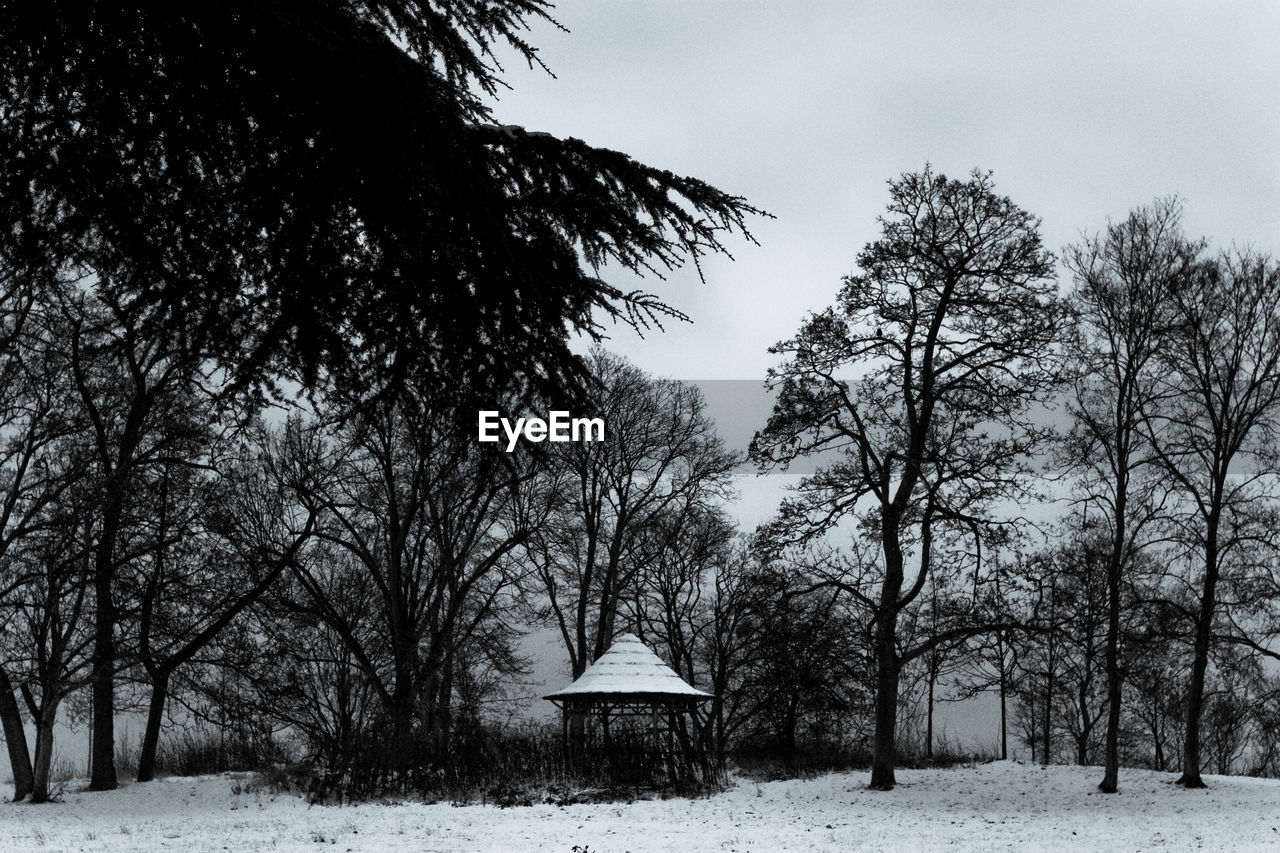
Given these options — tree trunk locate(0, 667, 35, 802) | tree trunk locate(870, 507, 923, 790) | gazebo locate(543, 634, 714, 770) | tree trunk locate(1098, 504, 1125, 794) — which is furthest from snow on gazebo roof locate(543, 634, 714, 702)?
tree trunk locate(0, 667, 35, 802)

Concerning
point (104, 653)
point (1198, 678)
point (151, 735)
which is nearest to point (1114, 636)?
point (1198, 678)

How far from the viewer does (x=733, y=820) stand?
48.3 feet

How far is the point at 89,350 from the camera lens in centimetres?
397

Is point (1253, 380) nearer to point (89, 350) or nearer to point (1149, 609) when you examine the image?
point (1149, 609)

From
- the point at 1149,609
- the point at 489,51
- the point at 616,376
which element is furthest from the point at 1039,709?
the point at 489,51

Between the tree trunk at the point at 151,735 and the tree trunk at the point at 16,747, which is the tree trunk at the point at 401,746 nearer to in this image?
the tree trunk at the point at 151,735

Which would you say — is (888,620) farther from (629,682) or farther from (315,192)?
(315,192)

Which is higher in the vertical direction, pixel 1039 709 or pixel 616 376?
pixel 616 376

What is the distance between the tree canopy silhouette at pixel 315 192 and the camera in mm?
3432

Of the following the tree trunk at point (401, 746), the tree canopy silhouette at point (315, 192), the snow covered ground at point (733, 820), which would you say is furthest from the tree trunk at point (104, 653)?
the tree canopy silhouette at point (315, 192)

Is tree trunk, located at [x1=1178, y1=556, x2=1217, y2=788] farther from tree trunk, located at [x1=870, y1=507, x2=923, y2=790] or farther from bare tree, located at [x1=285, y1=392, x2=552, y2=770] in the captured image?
bare tree, located at [x1=285, y1=392, x2=552, y2=770]

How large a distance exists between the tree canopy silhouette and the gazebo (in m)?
16.4

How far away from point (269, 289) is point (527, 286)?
2.73 feet

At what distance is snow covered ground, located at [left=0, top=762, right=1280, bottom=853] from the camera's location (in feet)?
38.3
